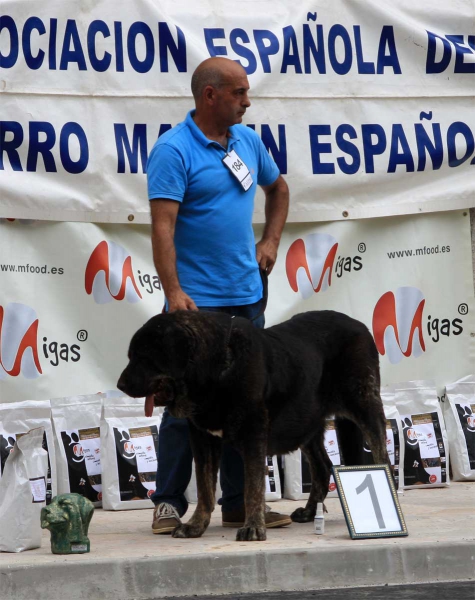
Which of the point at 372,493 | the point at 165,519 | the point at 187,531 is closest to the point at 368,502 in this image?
the point at 372,493

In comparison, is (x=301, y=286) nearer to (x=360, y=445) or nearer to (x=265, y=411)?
(x=360, y=445)

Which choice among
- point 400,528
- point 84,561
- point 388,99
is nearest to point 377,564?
point 400,528

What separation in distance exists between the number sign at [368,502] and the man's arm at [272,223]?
1.15 metres

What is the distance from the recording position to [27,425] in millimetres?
6094

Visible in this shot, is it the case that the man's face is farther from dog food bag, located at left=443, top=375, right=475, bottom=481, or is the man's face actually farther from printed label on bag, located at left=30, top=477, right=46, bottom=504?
dog food bag, located at left=443, top=375, right=475, bottom=481

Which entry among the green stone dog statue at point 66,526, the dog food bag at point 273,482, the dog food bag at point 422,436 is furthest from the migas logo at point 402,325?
the green stone dog statue at point 66,526

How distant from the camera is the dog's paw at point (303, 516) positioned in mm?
5395

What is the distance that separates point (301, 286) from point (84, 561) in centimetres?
300

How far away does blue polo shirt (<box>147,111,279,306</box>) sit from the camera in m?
4.98

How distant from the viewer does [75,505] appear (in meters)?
4.50

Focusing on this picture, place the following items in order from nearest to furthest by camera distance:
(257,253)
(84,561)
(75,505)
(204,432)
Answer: (84,561) < (75,505) < (204,432) < (257,253)

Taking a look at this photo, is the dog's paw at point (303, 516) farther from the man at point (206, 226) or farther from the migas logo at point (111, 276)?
the migas logo at point (111, 276)

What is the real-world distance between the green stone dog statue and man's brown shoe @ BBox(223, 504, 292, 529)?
0.93m

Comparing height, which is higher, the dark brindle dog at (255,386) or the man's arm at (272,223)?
the man's arm at (272,223)
